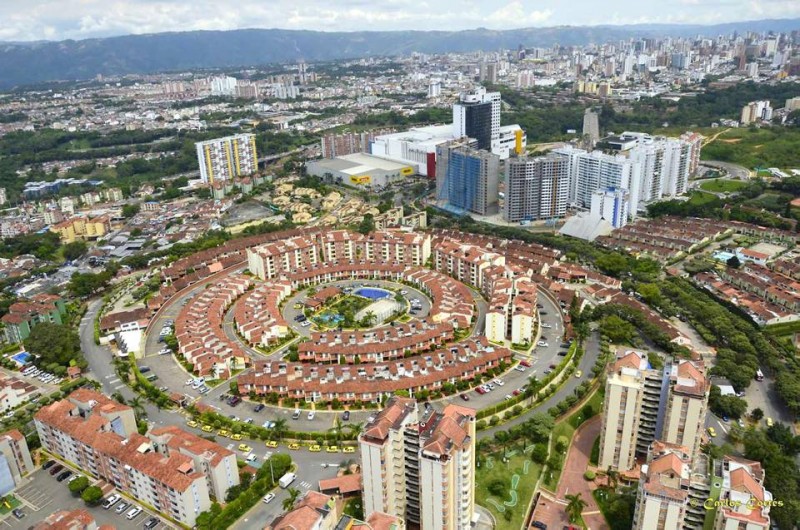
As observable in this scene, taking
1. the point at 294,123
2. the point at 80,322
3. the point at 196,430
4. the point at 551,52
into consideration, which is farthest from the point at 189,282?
the point at 551,52

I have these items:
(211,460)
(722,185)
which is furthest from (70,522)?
(722,185)

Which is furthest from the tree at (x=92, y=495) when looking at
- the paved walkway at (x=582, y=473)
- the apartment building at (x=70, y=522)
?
the paved walkway at (x=582, y=473)

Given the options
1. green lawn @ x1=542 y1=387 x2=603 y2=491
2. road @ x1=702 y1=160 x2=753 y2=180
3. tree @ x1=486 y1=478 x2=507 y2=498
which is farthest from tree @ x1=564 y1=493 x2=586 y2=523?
road @ x1=702 y1=160 x2=753 y2=180

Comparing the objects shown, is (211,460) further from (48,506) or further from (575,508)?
(575,508)

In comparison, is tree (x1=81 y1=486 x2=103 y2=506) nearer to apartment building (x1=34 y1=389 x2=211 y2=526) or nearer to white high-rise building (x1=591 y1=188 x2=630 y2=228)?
apartment building (x1=34 y1=389 x2=211 y2=526)

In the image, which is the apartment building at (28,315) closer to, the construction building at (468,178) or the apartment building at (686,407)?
the apartment building at (686,407)
